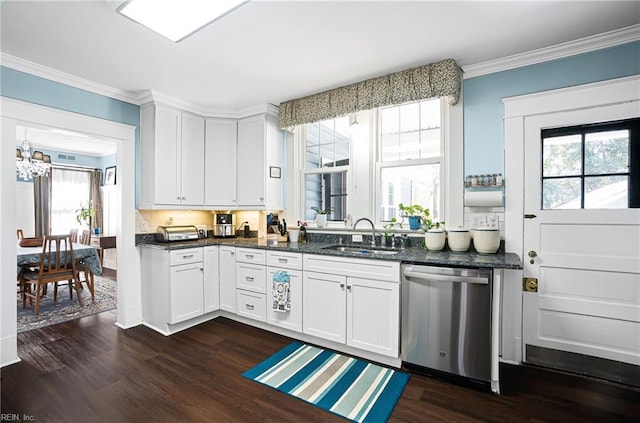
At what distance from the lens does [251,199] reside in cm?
378

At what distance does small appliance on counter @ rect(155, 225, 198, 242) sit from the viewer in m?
3.44

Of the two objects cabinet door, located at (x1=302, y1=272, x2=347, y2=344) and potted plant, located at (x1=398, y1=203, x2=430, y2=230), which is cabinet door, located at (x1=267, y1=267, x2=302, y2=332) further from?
potted plant, located at (x1=398, y1=203, x2=430, y2=230)

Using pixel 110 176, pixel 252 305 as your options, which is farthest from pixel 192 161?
pixel 110 176

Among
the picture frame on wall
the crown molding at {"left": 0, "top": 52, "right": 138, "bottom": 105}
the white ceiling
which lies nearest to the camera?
the white ceiling

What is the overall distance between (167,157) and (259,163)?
1041 mm

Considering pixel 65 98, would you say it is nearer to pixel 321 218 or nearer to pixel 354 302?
pixel 321 218

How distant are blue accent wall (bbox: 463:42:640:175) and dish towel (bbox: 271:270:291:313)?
78.9 inches

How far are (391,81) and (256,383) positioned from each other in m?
2.84

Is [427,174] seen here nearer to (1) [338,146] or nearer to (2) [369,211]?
(2) [369,211]

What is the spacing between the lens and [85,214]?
663 cm

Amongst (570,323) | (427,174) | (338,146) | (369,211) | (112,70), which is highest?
(112,70)

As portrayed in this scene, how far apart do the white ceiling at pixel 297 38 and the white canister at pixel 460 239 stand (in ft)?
4.90

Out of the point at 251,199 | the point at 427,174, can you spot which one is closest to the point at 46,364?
the point at 251,199

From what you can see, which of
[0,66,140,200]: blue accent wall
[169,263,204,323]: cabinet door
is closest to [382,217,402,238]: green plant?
[169,263,204,323]: cabinet door
